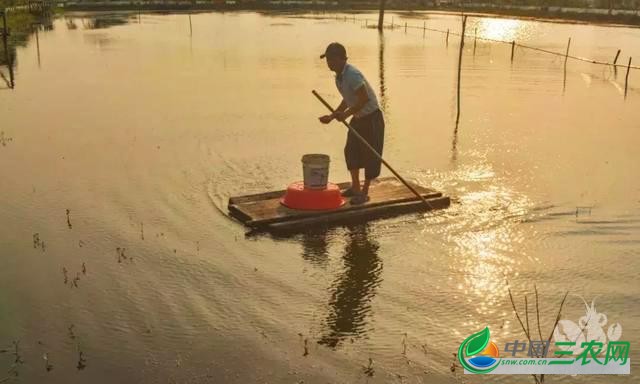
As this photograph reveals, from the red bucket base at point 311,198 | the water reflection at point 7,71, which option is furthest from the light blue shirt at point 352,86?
the water reflection at point 7,71

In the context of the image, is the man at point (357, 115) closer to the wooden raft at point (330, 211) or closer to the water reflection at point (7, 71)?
the wooden raft at point (330, 211)

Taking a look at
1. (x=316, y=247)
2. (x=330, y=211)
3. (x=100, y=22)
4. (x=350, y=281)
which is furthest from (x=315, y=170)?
(x=100, y=22)

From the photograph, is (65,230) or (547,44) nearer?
(65,230)

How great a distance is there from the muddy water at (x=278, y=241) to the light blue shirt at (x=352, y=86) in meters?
1.19

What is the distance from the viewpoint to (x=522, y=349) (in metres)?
4.97

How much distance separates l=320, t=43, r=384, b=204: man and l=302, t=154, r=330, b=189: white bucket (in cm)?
40

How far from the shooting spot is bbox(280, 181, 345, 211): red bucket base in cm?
731

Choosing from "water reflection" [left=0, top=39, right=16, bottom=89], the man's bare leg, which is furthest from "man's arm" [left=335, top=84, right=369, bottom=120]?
"water reflection" [left=0, top=39, right=16, bottom=89]

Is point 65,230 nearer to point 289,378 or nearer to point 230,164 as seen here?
point 230,164

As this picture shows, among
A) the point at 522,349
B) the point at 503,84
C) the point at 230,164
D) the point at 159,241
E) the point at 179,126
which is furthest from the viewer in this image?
the point at 503,84

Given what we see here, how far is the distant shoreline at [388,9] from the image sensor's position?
55506 mm

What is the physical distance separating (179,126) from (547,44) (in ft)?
86.8

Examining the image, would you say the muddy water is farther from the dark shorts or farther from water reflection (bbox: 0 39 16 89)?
water reflection (bbox: 0 39 16 89)

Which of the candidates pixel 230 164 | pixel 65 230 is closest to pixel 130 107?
pixel 230 164
